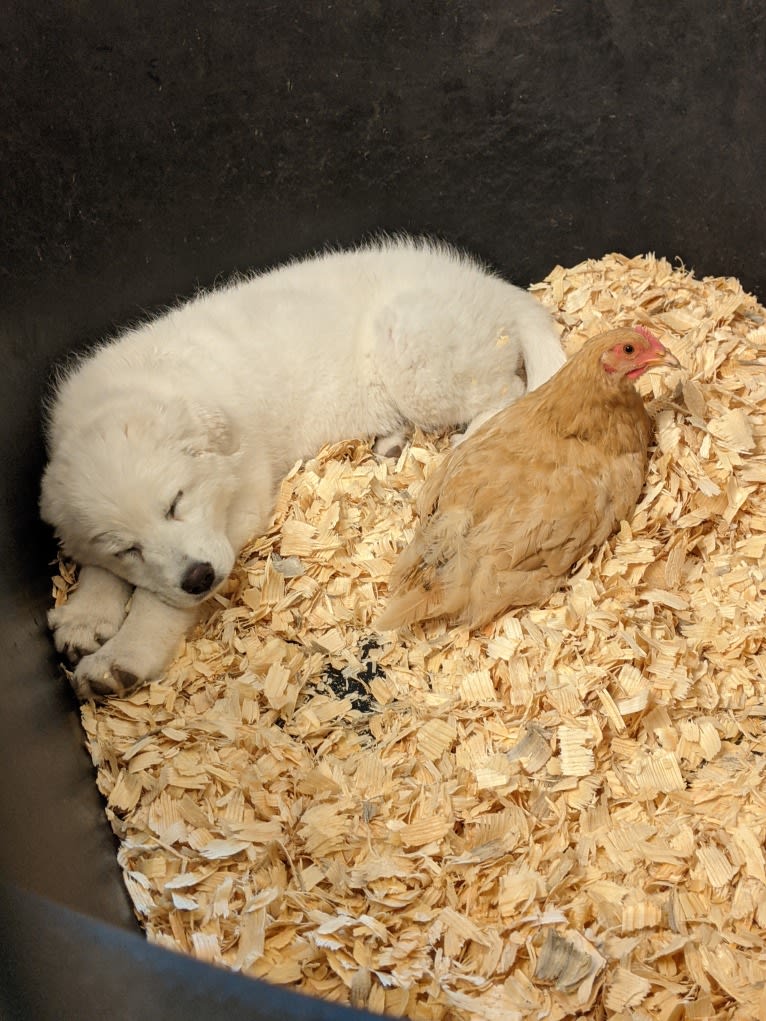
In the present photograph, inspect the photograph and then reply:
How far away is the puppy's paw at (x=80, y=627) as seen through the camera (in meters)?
2.53

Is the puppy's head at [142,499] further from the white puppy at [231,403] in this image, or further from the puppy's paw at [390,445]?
the puppy's paw at [390,445]

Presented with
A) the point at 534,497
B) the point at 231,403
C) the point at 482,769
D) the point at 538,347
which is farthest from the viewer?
the point at 538,347

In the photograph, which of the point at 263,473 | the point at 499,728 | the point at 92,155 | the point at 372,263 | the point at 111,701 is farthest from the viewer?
the point at 372,263

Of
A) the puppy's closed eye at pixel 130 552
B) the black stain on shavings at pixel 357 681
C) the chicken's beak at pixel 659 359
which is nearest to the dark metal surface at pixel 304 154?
the puppy's closed eye at pixel 130 552

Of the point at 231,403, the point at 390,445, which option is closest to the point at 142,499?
the point at 231,403

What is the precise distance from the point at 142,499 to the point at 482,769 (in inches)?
44.7

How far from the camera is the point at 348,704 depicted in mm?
2455

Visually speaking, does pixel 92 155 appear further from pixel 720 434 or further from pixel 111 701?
pixel 720 434

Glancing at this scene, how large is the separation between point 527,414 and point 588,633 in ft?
2.12

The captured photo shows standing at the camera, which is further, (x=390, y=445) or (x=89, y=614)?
(x=390, y=445)

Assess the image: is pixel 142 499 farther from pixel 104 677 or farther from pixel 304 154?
pixel 304 154

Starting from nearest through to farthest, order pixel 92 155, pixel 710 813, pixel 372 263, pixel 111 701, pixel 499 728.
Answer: pixel 710 813, pixel 499 728, pixel 111 701, pixel 92 155, pixel 372 263

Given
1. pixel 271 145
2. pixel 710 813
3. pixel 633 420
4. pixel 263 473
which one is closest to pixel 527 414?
pixel 633 420

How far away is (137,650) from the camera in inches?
99.3
